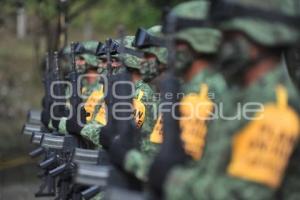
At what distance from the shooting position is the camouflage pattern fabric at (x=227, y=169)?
359 cm

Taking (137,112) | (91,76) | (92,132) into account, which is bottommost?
(92,132)

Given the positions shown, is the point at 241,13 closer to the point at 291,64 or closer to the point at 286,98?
the point at 286,98

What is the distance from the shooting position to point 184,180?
12.5 ft

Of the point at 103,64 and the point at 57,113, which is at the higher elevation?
the point at 103,64

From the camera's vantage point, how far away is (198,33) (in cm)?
427

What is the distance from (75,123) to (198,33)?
140 inches

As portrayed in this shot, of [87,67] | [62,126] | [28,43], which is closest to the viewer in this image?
[62,126]

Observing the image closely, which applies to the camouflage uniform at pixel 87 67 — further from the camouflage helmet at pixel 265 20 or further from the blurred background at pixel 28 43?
the camouflage helmet at pixel 265 20

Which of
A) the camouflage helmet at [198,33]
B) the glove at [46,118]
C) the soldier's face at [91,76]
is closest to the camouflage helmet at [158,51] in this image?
the camouflage helmet at [198,33]

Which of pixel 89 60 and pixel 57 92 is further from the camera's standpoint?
pixel 57 92

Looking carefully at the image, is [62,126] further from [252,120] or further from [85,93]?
[252,120]

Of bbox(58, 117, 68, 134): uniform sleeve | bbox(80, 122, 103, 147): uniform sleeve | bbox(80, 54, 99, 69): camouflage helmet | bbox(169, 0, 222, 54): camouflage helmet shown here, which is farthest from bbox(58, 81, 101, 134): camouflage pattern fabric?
bbox(169, 0, 222, 54): camouflage helmet

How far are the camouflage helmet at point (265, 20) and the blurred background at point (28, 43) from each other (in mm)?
8735

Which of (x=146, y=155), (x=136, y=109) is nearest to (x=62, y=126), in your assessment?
(x=136, y=109)
